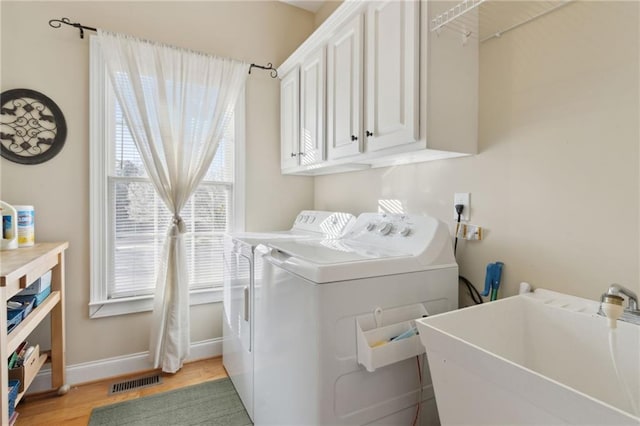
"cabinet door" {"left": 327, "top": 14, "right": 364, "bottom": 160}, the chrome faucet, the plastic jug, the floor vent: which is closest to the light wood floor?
the floor vent

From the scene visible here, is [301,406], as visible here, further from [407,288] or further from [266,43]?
[266,43]

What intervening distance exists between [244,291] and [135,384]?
42.4 inches

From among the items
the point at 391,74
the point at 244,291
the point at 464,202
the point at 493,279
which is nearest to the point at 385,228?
the point at 464,202

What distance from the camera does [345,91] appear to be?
5.58ft

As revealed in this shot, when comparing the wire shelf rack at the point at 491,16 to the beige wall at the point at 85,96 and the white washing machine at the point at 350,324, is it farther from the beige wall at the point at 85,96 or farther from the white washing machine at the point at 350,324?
the beige wall at the point at 85,96

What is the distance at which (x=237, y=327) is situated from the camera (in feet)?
6.01

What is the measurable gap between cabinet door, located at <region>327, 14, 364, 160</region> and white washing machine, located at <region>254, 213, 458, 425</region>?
54cm

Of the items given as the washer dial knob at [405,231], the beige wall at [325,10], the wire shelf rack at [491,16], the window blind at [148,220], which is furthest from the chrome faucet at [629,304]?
the beige wall at [325,10]

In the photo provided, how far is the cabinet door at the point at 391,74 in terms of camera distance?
1.28 m

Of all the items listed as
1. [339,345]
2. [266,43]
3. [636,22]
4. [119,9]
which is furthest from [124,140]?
[636,22]

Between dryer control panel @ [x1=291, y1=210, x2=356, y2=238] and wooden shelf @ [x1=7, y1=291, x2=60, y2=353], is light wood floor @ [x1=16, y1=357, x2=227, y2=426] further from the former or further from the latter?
dryer control panel @ [x1=291, y1=210, x2=356, y2=238]

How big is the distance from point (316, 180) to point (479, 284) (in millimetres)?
1640

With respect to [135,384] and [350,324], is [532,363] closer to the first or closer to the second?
[350,324]

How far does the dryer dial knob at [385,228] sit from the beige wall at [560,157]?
0.30m
